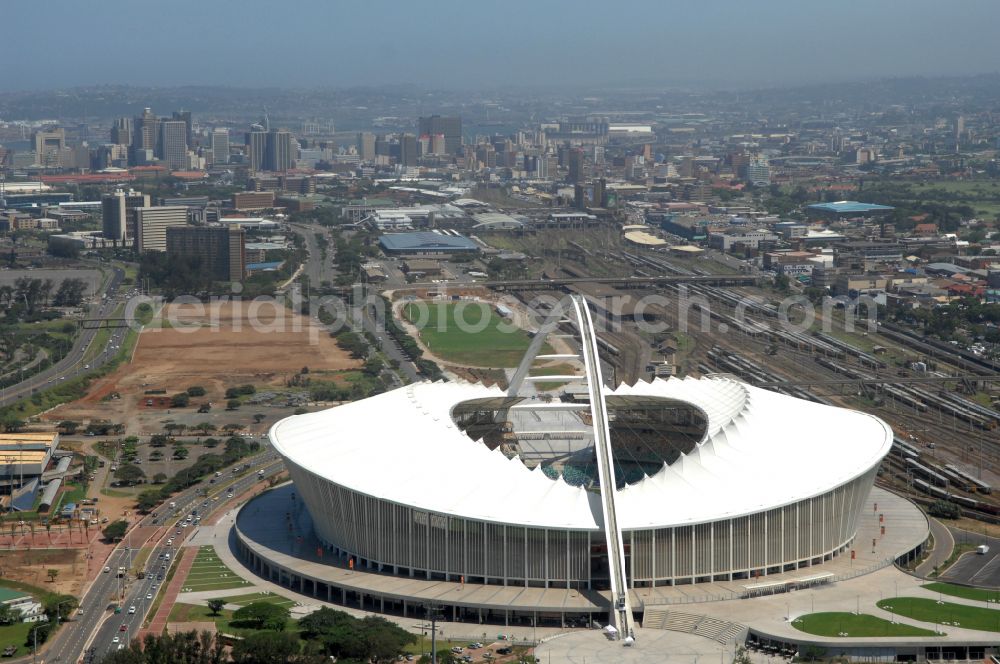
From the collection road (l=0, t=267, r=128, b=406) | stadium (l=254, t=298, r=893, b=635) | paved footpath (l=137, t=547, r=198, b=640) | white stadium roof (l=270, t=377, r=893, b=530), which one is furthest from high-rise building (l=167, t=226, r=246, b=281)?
paved footpath (l=137, t=547, r=198, b=640)

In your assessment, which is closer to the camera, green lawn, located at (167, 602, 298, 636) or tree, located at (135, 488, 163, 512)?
green lawn, located at (167, 602, 298, 636)

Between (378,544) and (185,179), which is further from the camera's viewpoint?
(185,179)

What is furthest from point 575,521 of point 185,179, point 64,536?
point 185,179

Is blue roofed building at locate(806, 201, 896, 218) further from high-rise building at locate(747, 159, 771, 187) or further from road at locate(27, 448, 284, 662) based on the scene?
road at locate(27, 448, 284, 662)

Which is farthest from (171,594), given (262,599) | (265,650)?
(265,650)

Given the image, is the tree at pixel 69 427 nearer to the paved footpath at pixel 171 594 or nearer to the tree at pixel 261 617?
the paved footpath at pixel 171 594

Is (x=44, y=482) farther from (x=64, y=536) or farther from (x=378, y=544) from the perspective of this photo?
(x=378, y=544)
